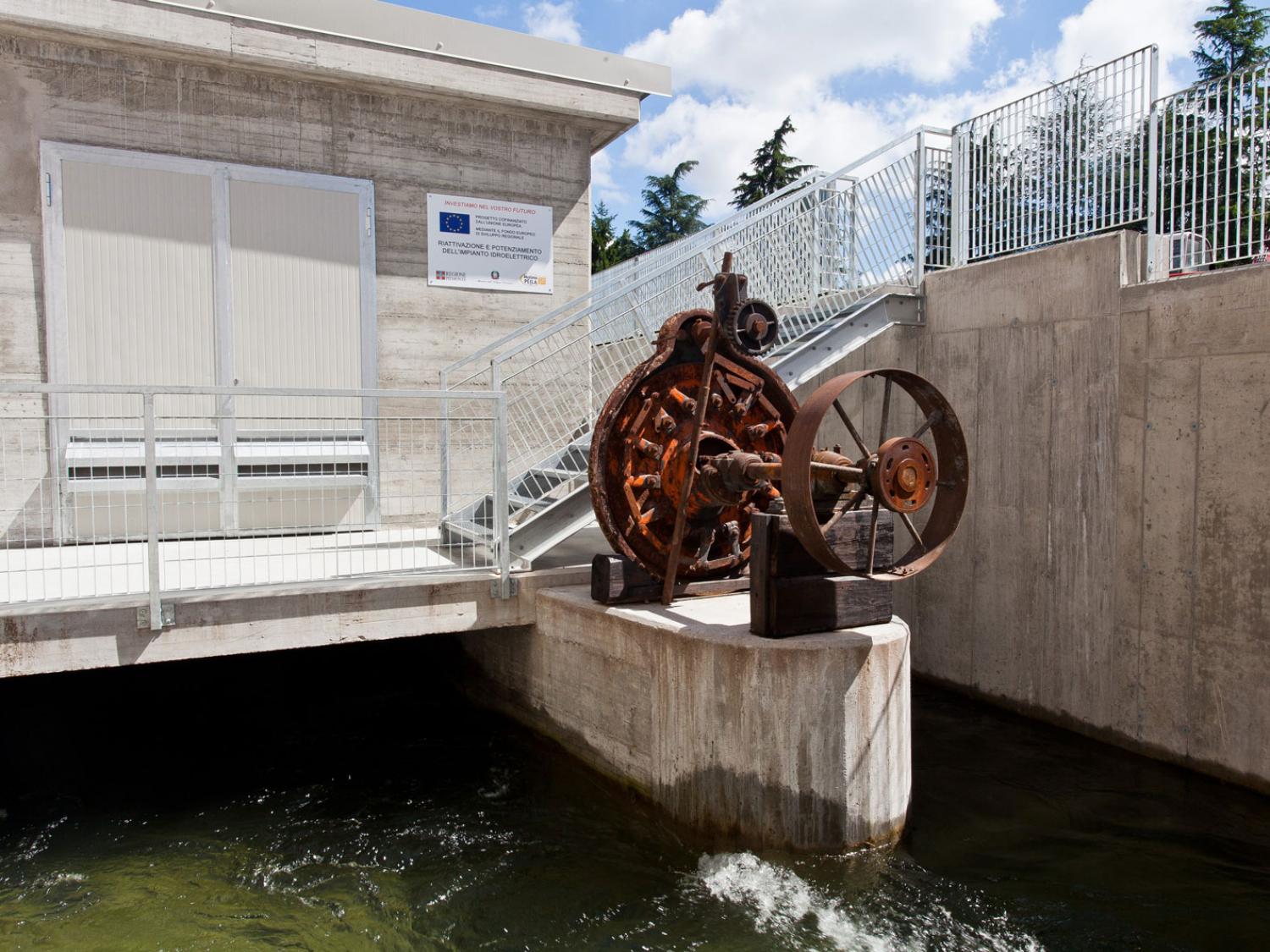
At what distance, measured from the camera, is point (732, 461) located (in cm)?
605

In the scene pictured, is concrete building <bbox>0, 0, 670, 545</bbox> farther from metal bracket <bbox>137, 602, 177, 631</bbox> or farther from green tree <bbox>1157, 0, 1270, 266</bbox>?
green tree <bbox>1157, 0, 1270, 266</bbox>

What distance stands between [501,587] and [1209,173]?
600 cm

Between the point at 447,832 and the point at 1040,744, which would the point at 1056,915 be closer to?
the point at 1040,744

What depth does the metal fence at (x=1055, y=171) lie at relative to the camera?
7762 millimetres

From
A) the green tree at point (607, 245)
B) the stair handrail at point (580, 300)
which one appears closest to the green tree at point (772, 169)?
the green tree at point (607, 245)

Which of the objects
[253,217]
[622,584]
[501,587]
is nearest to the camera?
[622,584]

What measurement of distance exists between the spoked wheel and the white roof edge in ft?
18.5

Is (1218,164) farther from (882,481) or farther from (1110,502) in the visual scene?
(882,481)

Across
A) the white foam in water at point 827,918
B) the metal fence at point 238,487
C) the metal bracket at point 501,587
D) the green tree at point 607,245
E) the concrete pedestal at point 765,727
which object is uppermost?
the green tree at point 607,245

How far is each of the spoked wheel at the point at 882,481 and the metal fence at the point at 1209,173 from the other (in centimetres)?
283

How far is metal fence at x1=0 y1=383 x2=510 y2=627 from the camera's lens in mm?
6707

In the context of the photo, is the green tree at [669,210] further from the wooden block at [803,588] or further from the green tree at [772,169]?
the wooden block at [803,588]

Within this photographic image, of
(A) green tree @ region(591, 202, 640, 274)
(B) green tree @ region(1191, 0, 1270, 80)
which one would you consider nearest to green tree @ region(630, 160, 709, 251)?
(A) green tree @ region(591, 202, 640, 274)

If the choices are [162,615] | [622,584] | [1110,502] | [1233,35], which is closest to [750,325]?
[622,584]
